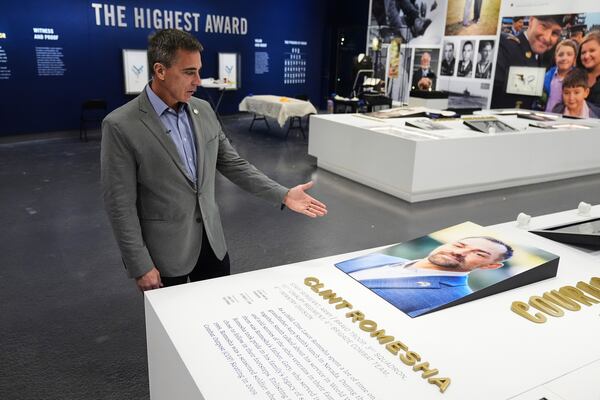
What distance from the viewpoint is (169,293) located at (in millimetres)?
1724

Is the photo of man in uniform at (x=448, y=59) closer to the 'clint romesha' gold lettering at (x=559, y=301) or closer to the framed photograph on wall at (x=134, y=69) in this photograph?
the framed photograph on wall at (x=134, y=69)

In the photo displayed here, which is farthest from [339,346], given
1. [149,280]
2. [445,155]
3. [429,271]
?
[445,155]

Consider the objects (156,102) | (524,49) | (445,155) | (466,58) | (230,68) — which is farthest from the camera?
(230,68)

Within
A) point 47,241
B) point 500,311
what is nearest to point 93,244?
point 47,241

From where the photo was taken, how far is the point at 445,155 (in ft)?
19.9

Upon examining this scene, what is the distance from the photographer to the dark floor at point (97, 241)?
2.65 metres

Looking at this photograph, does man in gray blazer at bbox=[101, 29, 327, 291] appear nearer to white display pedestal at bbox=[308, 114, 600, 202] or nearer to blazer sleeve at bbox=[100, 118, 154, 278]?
blazer sleeve at bbox=[100, 118, 154, 278]

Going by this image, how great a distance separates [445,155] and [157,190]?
478cm

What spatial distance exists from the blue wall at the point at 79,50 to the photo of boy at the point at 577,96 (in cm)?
731

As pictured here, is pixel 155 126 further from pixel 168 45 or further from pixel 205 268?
pixel 205 268

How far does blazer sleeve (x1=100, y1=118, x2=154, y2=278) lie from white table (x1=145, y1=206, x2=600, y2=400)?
0.27 m

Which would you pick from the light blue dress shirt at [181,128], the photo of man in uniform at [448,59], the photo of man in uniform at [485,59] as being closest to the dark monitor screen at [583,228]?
the light blue dress shirt at [181,128]

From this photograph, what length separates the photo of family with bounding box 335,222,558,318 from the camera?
1.68 meters

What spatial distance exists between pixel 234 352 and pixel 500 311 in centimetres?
91
